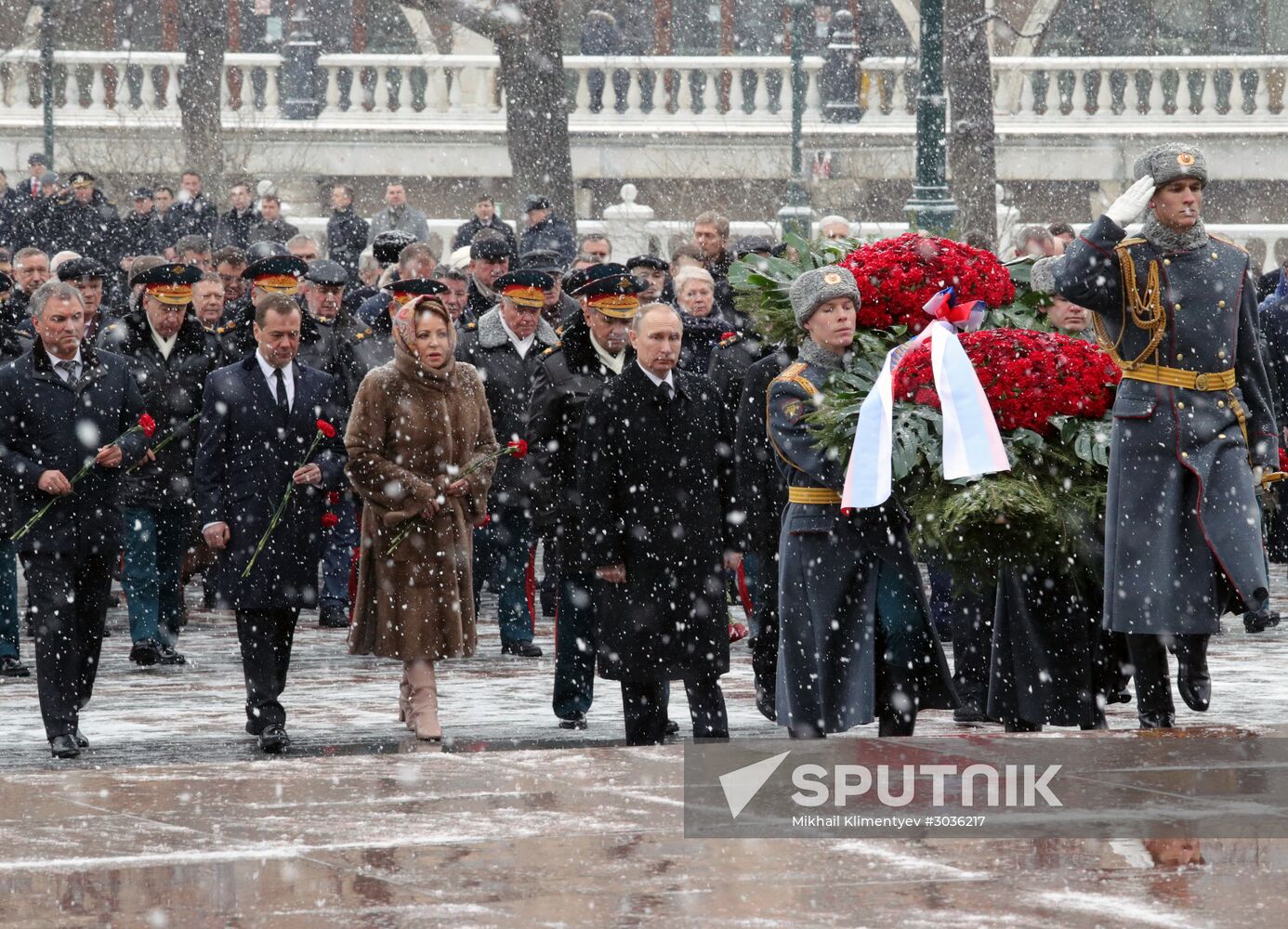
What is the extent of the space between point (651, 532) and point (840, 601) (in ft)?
3.48

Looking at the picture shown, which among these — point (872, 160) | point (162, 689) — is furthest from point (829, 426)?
point (872, 160)

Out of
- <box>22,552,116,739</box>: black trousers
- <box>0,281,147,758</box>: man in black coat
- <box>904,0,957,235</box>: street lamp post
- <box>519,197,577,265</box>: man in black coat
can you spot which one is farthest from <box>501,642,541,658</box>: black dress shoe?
<box>519,197,577,265</box>: man in black coat

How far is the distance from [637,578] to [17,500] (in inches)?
102

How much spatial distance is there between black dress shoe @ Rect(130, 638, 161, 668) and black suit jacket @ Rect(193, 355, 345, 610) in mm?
2150

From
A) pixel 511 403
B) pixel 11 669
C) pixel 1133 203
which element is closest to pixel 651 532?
pixel 1133 203

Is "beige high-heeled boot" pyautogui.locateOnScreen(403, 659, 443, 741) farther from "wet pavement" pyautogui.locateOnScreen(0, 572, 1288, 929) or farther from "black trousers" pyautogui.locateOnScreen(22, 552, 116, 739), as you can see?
"wet pavement" pyautogui.locateOnScreen(0, 572, 1288, 929)

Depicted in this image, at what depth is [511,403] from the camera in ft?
42.5

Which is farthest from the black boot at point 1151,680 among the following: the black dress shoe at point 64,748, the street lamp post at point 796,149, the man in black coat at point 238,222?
the street lamp post at point 796,149

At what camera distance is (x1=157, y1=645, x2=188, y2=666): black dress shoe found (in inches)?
488

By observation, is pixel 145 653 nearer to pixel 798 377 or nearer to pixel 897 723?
pixel 798 377

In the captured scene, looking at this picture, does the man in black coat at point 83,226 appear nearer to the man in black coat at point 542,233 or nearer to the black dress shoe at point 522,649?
the man in black coat at point 542,233

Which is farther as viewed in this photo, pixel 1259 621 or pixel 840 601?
pixel 1259 621

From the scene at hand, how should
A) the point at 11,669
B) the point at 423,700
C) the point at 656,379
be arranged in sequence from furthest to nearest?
1. the point at 11,669
2. the point at 423,700
3. the point at 656,379

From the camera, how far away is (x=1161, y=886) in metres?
5.35
